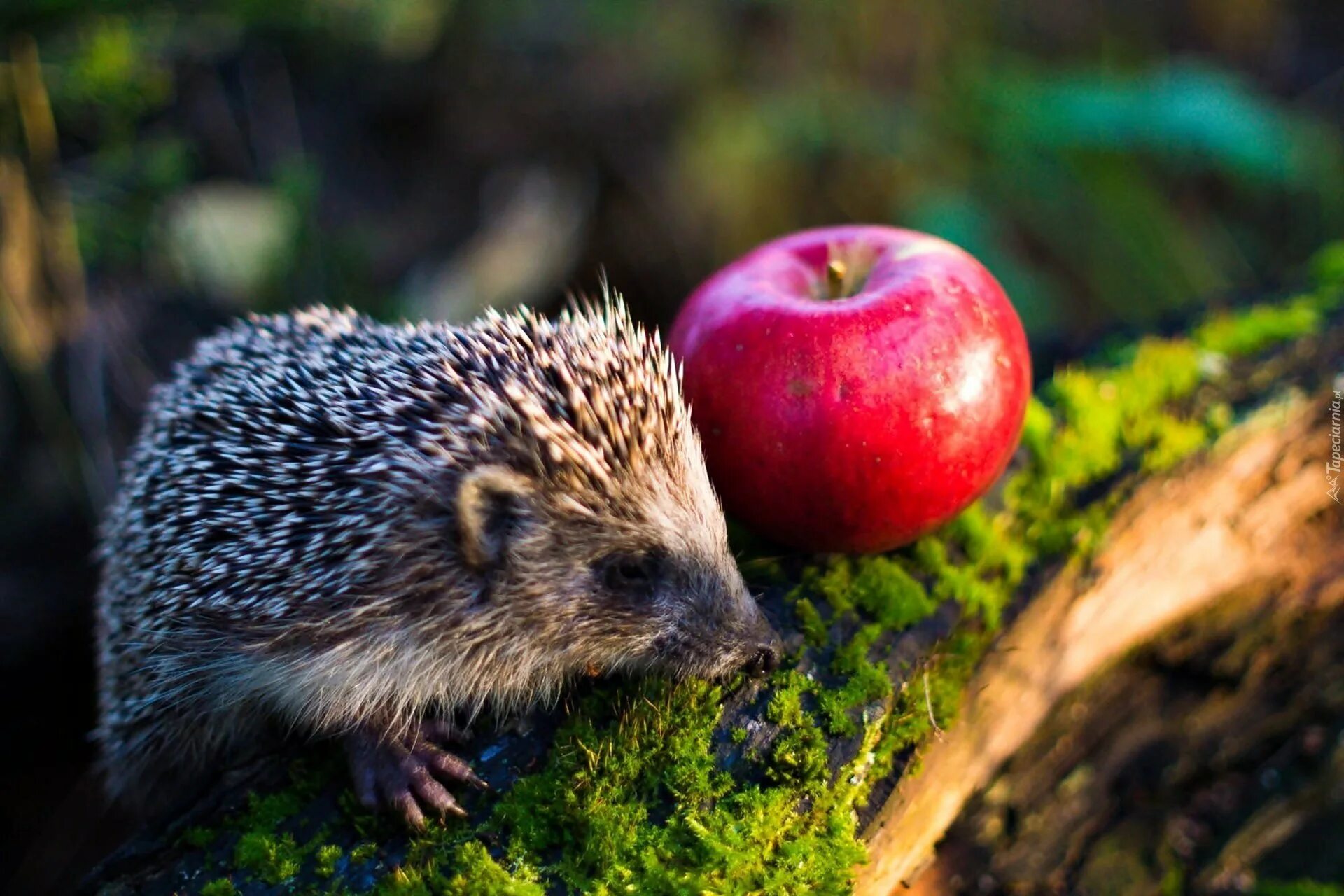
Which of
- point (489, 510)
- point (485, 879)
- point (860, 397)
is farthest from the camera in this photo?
point (860, 397)

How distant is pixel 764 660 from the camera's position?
108 inches

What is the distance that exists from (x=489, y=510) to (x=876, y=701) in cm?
124

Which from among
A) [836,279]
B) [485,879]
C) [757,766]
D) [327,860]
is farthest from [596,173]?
[485,879]

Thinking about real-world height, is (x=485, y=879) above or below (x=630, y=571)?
below

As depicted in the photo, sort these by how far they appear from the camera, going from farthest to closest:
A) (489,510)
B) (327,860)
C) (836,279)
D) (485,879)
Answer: (836,279) → (489,510) → (327,860) → (485,879)

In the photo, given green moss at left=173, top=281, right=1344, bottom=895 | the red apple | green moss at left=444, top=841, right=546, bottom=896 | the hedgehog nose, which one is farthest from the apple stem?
green moss at left=444, top=841, right=546, bottom=896

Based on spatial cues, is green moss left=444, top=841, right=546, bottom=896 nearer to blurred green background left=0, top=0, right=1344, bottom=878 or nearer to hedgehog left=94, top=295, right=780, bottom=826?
hedgehog left=94, top=295, right=780, bottom=826

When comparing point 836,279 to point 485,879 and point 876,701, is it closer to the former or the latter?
point 876,701

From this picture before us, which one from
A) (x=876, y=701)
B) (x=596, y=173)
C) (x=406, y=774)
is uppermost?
(x=596, y=173)

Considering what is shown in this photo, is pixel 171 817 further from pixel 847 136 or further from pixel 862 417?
pixel 847 136

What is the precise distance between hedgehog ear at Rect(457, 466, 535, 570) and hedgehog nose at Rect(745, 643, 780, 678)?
778 mm

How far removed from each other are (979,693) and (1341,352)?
2458 mm

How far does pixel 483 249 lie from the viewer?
7.75 m

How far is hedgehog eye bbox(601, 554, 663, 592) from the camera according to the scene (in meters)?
2.78
